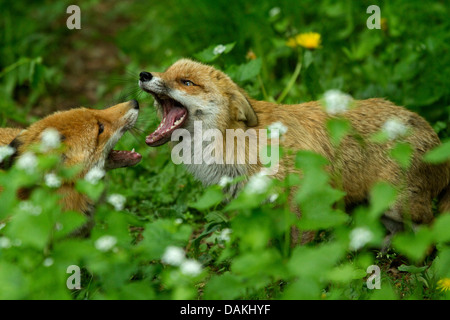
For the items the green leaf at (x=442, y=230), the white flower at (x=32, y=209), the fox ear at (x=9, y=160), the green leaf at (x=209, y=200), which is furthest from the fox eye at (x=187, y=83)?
the green leaf at (x=442, y=230)

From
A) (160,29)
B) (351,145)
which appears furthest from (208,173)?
(160,29)

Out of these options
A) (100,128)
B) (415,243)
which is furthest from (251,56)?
(415,243)

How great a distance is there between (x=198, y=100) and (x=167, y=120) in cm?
36

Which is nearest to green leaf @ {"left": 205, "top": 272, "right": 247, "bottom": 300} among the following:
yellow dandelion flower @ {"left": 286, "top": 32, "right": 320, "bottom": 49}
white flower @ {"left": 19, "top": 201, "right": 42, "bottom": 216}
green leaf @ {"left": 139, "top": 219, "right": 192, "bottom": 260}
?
green leaf @ {"left": 139, "top": 219, "right": 192, "bottom": 260}

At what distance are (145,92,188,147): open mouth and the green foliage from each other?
51cm

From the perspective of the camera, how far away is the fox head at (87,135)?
4609 mm

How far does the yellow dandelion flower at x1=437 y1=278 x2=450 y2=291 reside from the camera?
4094 mm

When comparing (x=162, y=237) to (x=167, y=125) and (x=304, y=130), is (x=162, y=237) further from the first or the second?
(x=304, y=130)

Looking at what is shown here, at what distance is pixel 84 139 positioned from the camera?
4.70 metres

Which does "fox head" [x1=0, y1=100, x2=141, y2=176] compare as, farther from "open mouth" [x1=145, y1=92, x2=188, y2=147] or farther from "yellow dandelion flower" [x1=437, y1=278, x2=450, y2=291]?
"yellow dandelion flower" [x1=437, y1=278, x2=450, y2=291]

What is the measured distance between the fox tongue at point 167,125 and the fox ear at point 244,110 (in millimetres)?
425

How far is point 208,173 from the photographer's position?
5113 mm
